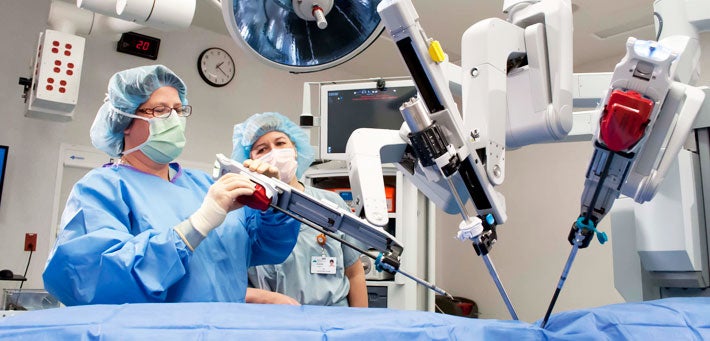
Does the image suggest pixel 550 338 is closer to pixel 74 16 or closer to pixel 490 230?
pixel 490 230

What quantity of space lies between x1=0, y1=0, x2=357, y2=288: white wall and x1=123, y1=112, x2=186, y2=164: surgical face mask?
2224 millimetres

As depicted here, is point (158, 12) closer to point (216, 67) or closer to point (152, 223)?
point (152, 223)

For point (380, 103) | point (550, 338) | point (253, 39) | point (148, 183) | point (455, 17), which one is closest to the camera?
point (550, 338)

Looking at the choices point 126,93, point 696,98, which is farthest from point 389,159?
point 126,93

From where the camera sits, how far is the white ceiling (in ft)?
13.6

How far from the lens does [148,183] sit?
155 centimetres

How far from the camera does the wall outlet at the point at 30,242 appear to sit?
A: 12.3ft

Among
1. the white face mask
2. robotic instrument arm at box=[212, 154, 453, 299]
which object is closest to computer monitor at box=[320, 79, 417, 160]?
the white face mask

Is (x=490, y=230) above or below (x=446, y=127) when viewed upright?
below

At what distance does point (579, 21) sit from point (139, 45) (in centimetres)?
332

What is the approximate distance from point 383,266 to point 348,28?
50 cm

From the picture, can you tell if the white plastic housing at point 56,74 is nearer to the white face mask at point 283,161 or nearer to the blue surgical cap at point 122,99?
the blue surgical cap at point 122,99

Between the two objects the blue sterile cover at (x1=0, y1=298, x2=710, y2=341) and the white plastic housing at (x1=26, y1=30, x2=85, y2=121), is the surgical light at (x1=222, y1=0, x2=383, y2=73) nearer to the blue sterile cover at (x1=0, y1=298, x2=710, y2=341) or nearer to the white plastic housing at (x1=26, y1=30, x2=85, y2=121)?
the blue sterile cover at (x1=0, y1=298, x2=710, y2=341)

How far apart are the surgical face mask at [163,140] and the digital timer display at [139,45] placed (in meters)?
2.97
